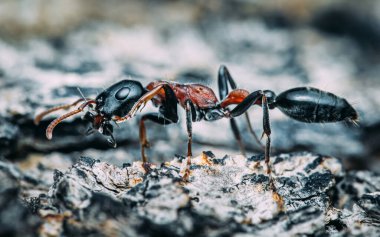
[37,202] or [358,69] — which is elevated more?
[358,69]

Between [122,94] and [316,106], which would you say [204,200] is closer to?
[122,94]

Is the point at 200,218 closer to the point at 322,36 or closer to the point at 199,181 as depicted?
the point at 199,181

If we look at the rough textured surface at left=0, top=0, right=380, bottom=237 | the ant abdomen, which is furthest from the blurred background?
A: the ant abdomen

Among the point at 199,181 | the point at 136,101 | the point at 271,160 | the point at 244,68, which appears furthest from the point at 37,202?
the point at 244,68

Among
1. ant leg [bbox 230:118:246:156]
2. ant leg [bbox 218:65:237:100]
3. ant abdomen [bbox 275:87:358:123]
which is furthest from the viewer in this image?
ant leg [bbox 218:65:237:100]

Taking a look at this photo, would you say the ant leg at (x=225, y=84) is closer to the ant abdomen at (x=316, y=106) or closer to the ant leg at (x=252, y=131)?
the ant leg at (x=252, y=131)

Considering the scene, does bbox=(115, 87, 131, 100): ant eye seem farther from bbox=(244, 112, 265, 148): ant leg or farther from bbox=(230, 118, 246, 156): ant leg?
bbox=(244, 112, 265, 148): ant leg
